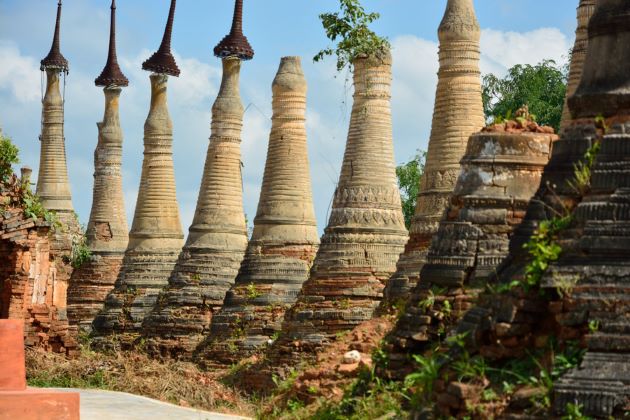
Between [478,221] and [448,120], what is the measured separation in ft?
25.1

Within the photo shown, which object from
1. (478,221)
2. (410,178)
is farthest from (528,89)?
(478,221)

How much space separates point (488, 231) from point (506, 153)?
24.9 inches

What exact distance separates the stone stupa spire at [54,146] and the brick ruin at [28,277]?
10.9m

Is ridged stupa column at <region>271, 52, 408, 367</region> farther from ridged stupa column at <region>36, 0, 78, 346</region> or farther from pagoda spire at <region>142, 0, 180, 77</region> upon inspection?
ridged stupa column at <region>36, 0, 78, 346</region>

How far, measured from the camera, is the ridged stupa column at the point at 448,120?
63.9 ft

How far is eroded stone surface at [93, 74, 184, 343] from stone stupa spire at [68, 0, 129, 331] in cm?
236

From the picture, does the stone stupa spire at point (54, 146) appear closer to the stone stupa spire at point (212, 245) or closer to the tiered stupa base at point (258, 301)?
the stone stupa spire at point (212, 245)

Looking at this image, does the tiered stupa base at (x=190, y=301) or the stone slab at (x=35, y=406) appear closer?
the stone slab at (x=35, y=406)

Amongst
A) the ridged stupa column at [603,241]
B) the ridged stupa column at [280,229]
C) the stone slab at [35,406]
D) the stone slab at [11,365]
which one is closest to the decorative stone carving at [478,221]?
the ridged stupa column at [603,241]

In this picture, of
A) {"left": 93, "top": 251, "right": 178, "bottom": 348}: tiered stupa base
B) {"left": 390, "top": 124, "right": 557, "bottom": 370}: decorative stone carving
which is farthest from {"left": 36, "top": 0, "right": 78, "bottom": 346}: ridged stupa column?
{"left": 390, "top": 124, "right": 557, "bottom": 370}: decorative stone carving

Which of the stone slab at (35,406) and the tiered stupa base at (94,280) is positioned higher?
the tiered stupa base at (94,280)

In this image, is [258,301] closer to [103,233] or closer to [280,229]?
[280,229]

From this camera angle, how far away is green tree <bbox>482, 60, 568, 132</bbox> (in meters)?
34.9

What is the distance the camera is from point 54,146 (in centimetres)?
3741
